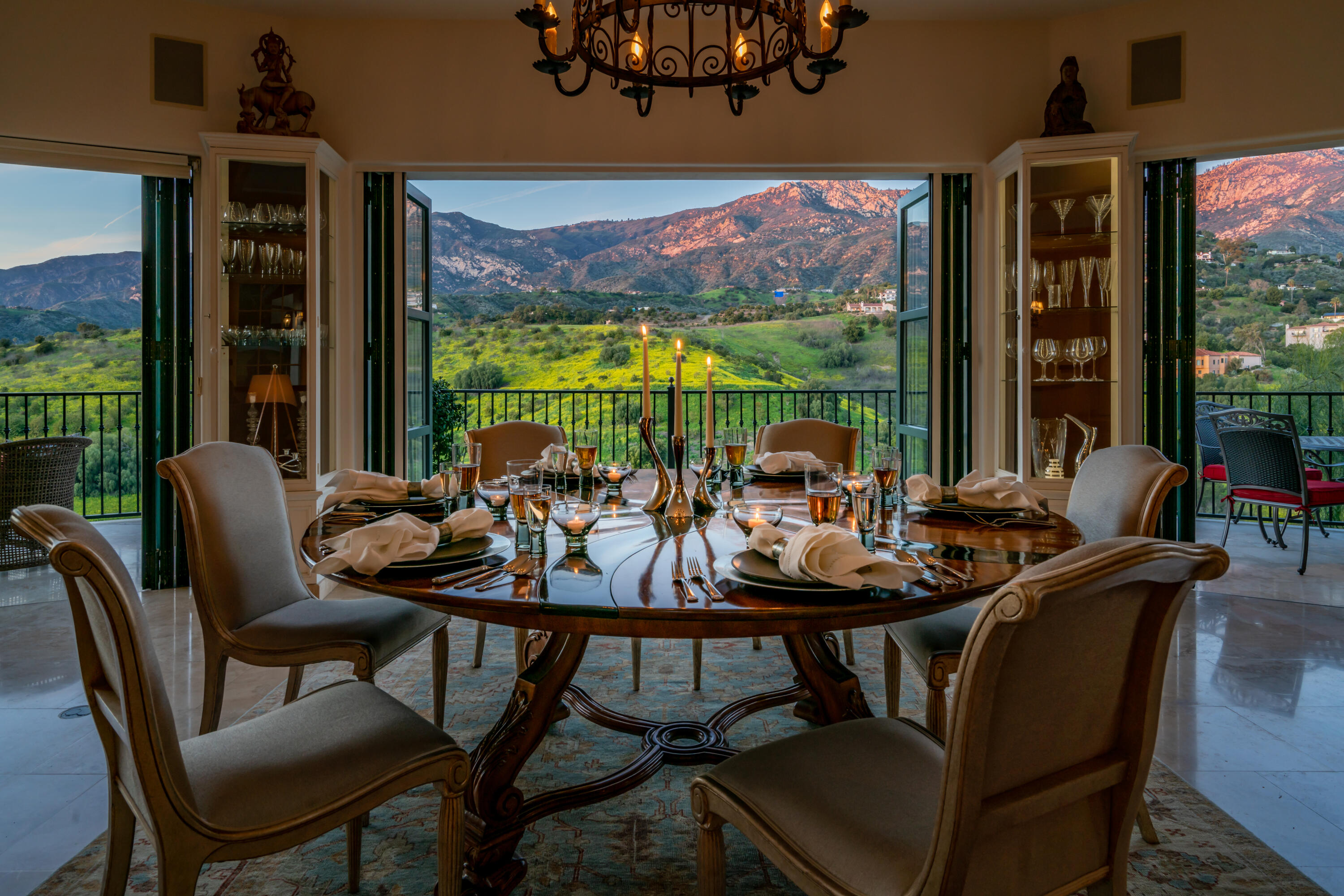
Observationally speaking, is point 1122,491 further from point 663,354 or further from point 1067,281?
point 663,354

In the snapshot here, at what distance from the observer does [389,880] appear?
61.3 inches

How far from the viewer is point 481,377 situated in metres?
9.52

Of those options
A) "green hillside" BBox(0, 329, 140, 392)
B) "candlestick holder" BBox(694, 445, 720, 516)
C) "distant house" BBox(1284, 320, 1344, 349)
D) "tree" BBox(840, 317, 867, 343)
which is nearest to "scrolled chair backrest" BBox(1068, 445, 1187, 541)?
"candlestick holder" BBox(694, 445, 720, 516)

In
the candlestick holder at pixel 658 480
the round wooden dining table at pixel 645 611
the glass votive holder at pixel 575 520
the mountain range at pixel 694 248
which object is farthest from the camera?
the mountain range at pixel 694 248

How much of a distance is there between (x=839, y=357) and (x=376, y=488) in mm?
7922

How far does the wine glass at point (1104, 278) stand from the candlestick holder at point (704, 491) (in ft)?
8.53

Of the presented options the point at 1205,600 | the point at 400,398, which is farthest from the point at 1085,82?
the point at 400,398

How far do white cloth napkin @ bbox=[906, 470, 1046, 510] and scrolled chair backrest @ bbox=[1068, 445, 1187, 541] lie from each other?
12 centimetres

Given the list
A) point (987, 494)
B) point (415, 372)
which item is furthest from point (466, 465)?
point (415, 372)

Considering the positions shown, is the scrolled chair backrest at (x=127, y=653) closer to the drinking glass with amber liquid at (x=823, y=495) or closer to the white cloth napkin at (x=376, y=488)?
the white cloth napkin at (x=376, y=488)

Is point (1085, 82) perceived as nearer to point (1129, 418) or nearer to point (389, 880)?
point (1129, 418)

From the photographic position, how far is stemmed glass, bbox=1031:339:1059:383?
372 cm

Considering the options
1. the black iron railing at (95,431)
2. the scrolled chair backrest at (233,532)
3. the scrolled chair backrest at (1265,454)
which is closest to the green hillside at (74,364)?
the black iron railing at (95,431)

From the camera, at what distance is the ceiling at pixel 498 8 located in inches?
145
